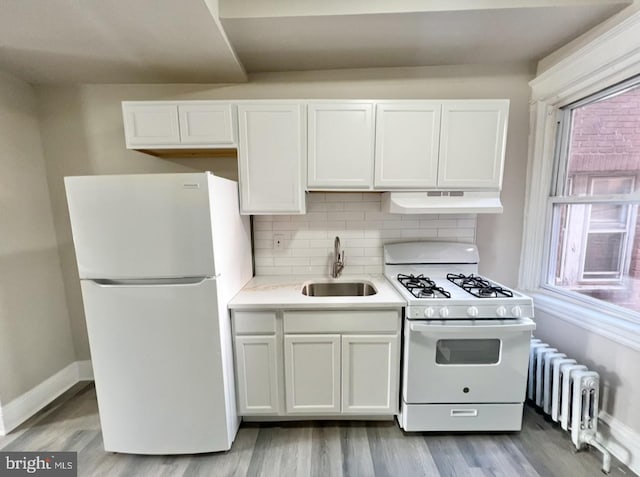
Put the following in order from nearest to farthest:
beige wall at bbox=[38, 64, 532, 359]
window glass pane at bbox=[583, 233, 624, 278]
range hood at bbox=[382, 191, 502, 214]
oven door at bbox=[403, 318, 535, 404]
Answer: oven door at bbox=[403, 318, 535, 404] → window glass pane at bbox=[583, 233, 624, 278] → range hood at bbox=[382, 191, 502, 214] → beige wall at bbox=[38, 64, 532, 359]

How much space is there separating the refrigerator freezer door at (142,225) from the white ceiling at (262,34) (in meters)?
0.89

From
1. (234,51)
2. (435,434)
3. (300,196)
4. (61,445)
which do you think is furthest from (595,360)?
(61,445)

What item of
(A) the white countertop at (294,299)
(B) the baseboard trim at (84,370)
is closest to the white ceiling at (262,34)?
(A) the white countertop at (294,299)

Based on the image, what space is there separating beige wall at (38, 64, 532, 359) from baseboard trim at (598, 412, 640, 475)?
4.42 feet

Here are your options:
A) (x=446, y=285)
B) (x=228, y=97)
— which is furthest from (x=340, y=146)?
(x=446, y=285)

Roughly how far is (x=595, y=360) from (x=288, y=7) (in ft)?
9.50

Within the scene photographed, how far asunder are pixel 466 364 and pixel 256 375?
1.34 metres

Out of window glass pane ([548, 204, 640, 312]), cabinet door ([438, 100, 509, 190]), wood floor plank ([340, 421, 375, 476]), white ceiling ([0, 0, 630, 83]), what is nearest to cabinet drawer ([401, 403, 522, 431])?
wood floor plank ([340, 421, 375, 476])

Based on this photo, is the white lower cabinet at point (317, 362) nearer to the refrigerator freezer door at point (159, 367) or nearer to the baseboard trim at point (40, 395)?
the refrigerator freezer door at point (159, 367)

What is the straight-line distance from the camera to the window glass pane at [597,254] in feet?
5.18

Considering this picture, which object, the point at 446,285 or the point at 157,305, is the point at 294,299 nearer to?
the point at 157,305

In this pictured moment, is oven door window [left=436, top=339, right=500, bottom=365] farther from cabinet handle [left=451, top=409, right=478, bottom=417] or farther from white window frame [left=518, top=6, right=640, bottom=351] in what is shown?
white window frame [left=518, top=6, right=640, bottom=351]

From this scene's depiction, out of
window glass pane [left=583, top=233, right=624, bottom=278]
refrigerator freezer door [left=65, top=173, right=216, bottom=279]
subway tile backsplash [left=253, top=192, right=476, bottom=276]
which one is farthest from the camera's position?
subway tile backsplash [left=253, top=192, right=476, bottom=276]

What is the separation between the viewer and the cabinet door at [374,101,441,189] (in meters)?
1.73
